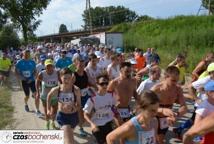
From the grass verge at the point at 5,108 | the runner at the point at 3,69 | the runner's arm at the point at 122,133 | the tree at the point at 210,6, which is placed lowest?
the grass verge at the point at 5,108

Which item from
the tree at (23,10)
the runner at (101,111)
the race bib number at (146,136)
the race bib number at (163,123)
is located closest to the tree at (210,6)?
the tree at (23,10)

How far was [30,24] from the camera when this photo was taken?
190 feet

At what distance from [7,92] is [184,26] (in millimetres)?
22551

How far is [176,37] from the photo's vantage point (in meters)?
34.9

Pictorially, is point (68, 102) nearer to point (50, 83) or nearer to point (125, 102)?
point (125, 102)

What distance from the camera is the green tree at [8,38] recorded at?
63.1 metres

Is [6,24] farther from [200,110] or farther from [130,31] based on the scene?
[200,110]

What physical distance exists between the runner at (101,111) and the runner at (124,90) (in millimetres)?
816

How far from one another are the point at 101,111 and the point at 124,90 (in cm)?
112

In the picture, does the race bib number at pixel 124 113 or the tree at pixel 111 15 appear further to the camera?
the tree at pixel 111 15

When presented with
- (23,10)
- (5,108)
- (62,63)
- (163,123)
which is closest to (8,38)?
(23,10)

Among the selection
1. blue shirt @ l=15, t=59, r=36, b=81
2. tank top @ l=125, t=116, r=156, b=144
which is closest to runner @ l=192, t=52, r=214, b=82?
tank top @ l=125, t=116, r=156, b=144

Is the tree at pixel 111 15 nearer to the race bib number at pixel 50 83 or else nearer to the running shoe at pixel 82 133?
the race bib number at pixel 50 83

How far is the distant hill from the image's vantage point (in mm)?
29400
